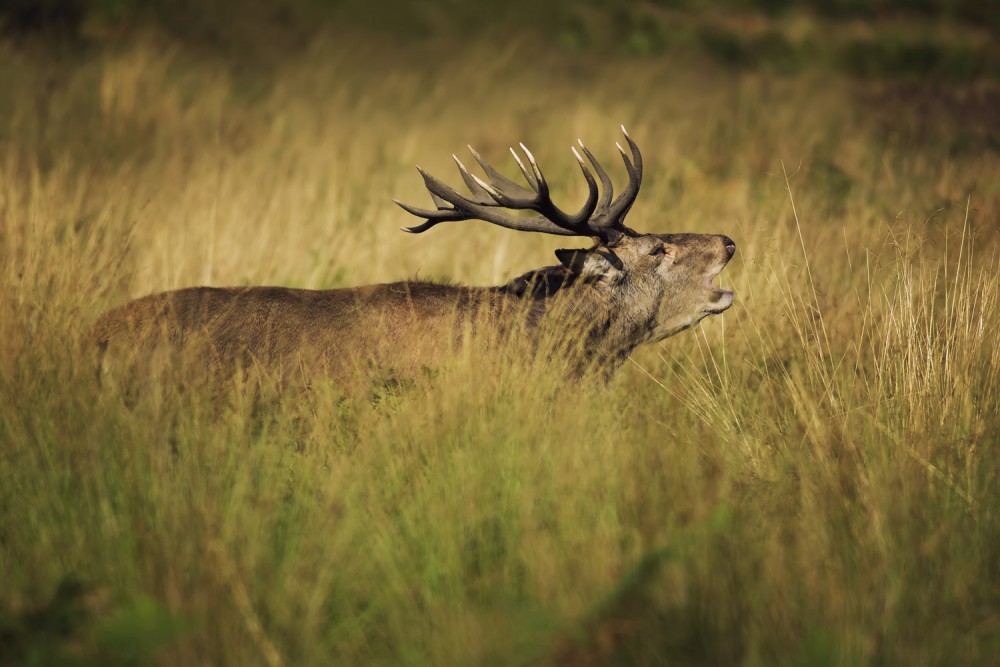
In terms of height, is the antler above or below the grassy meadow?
above

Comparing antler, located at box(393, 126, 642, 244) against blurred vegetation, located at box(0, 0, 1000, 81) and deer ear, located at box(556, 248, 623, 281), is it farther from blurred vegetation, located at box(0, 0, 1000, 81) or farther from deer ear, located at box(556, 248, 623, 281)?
blurred vegetation, located at box(0, 0, 1000, 81)

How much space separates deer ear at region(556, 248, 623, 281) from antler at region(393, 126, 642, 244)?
0.11 meters

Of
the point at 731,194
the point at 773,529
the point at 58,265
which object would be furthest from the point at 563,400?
the point at 731,194

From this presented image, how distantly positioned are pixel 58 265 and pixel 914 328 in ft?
12.8

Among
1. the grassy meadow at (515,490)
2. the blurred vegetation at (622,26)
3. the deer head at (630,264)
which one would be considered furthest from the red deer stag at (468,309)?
the blurred vegetation at (622,26)

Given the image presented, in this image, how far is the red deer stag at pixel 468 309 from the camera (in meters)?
5.21

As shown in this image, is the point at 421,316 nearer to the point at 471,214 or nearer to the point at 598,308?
the point at 471,214

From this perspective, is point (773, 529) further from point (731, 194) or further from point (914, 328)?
point (731, 194)

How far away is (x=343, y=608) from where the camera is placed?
3.52 metres

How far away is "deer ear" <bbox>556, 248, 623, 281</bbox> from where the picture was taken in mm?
5996

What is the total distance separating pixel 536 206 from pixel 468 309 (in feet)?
2.23

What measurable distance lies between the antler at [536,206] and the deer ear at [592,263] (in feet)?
0.38

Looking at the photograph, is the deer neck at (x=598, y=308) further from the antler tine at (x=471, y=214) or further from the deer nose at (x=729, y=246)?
the deer nose at (x=729, y=246)

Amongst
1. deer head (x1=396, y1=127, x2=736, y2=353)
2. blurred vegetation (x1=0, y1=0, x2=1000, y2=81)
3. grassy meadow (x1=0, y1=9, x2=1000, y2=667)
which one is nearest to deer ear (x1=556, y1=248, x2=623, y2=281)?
deer head (x1=396, y1=127, x2=736, y2=353)
